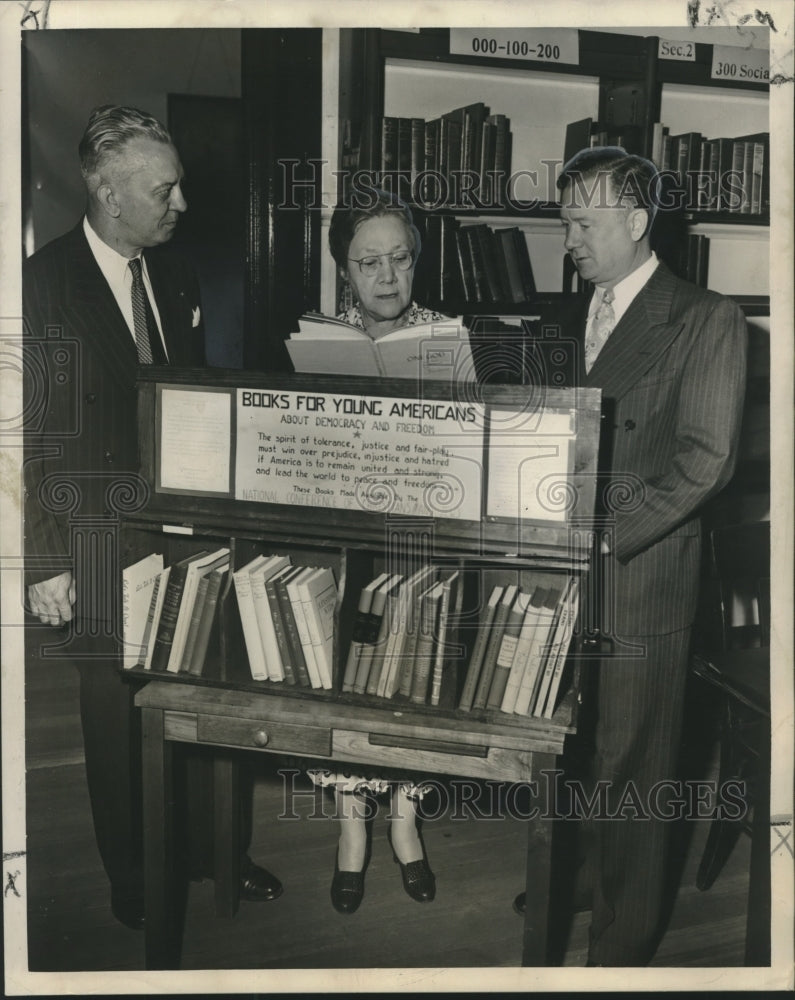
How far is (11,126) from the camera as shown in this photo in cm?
185

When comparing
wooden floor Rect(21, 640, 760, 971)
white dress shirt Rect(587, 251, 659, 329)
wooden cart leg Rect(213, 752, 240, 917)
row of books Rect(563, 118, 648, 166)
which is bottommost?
wooden floor Rect(21, 640, 760, 971)

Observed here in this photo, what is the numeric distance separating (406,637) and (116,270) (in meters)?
1.17

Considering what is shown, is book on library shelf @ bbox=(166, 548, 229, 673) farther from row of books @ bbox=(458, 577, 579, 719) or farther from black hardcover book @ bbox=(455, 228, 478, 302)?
black hardcover book @ bbox=(455, 228, 478, 302)

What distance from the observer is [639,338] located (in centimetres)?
220

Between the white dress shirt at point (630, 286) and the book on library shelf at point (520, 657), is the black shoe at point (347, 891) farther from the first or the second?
the white dress shirt at point (630, 286)

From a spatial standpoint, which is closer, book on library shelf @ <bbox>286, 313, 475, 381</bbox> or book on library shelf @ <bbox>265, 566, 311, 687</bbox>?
book on library shelf @ <bbox>286, 313, 475, 381</bbox>

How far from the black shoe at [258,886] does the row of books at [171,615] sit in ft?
3.15

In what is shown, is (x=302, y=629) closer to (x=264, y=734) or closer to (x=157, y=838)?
(x=264, y=734)

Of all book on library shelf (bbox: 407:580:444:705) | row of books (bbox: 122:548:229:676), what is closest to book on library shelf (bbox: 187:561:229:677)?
row of books (bbox: 122:548:229:676)

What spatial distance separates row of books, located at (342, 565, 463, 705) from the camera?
1867 mm

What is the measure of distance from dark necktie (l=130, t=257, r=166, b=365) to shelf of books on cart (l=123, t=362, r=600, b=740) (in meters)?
0.47

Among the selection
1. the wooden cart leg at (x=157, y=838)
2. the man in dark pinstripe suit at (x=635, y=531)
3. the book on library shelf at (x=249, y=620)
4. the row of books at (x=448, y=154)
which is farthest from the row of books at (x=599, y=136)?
the wooden cart leg at (x=157, y=838)

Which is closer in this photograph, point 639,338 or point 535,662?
point 535,662

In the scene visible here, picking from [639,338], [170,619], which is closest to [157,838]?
[170,619]
